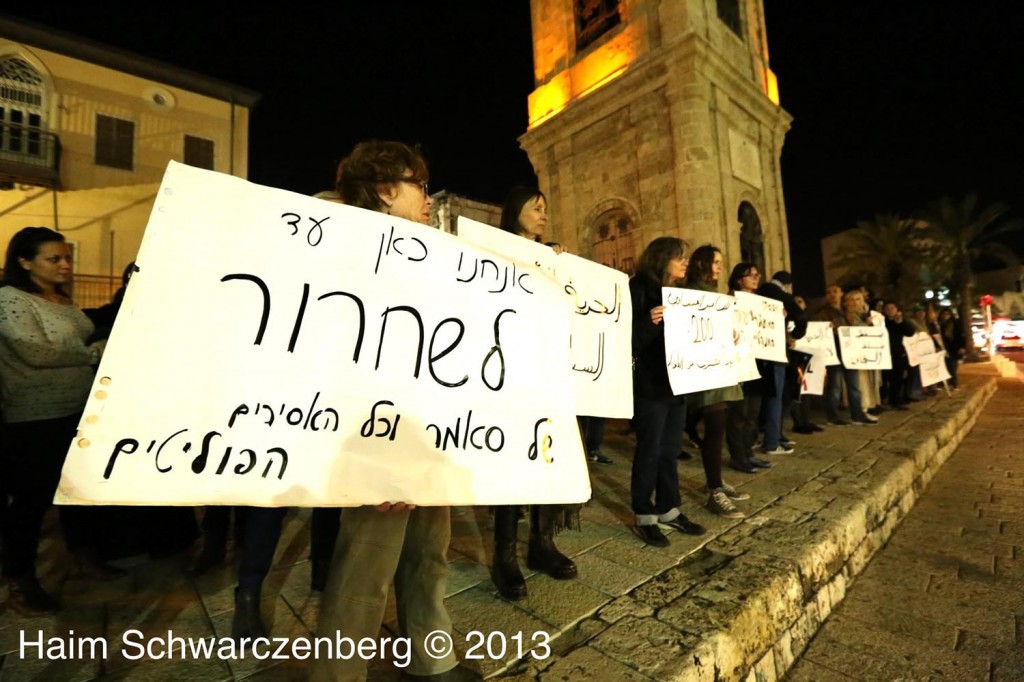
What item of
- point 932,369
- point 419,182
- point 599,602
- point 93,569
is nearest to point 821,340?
point 932,369

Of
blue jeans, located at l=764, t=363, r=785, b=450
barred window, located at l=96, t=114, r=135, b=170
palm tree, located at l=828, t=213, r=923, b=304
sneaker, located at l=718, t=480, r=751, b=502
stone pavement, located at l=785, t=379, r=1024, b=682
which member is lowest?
stone pavement, located at l=785, t=379, r=1024, b=682

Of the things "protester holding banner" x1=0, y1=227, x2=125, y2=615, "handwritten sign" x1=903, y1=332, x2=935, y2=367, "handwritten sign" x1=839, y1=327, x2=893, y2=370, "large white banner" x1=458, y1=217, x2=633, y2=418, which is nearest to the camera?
"protester holding banner" x1=0, y1=227, x2=125, y2=615

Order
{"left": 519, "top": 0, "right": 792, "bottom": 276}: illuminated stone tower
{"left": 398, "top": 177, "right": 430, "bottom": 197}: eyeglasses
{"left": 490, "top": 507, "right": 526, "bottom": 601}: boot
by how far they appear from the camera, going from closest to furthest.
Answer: {"left": 398, "top": 177, "right": 430, "bottom": 197}: eyeglasses → {"left": 490, "top": 507, "right": 526, "bottom": 601}: boot → {"left": 519, "top": 0, "right": 792, "bottom": 276}: illuminated stone tower

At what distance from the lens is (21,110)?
12.4 metres

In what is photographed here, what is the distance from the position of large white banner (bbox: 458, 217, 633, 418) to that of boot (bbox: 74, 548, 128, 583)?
8.70 feet

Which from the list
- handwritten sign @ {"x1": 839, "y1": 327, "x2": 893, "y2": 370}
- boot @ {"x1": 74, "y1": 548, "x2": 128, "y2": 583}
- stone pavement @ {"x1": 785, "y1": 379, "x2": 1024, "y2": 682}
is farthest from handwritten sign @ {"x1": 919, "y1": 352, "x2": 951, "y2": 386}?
boot @ {"x1": 74, "y1": 548, "x2": 128, "y2": 583}

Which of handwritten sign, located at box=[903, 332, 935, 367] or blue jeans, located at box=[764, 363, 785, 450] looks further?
handwritten sign, located at box=[903, 332, 935, 367]

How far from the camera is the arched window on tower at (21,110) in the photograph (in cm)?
1212

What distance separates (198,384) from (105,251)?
55.6 ft

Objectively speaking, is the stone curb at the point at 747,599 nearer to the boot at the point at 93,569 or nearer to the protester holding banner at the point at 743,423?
the protester holding banner at the point at 743,423

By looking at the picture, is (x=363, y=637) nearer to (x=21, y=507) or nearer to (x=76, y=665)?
(x=76, y=665)

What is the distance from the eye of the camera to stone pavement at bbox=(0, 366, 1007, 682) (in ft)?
5.25

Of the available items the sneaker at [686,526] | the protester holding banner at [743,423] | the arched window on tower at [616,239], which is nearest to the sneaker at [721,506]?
the sneaker at [686,526]

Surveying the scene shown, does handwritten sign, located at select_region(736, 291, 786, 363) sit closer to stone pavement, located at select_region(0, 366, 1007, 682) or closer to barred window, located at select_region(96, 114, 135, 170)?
stone pavement, located at select_region(0, 366, 1007, 682)
